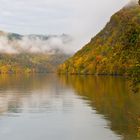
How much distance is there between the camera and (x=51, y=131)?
6019cm

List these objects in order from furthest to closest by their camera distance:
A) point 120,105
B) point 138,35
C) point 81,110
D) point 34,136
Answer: point 120,105, point 81,110, point 34,136, point 138,35

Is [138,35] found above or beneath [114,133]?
above

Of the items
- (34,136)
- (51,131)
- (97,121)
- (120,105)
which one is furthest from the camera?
(120,105)

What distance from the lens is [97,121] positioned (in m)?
69.5

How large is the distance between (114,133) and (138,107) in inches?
1228

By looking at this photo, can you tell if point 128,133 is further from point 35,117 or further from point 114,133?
point 35,117

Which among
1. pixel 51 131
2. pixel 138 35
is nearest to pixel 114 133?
pixel 51 131

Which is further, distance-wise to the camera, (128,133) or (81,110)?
(81,110)

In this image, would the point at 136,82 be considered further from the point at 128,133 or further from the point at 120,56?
the point at 128,133

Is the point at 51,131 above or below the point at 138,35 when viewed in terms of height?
below

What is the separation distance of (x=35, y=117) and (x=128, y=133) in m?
22.5

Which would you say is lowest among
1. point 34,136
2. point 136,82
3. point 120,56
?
point 34,136

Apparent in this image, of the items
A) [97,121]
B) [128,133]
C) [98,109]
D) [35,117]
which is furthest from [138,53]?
[98,109]

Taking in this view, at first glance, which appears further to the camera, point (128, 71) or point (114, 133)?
point (114, 133)
